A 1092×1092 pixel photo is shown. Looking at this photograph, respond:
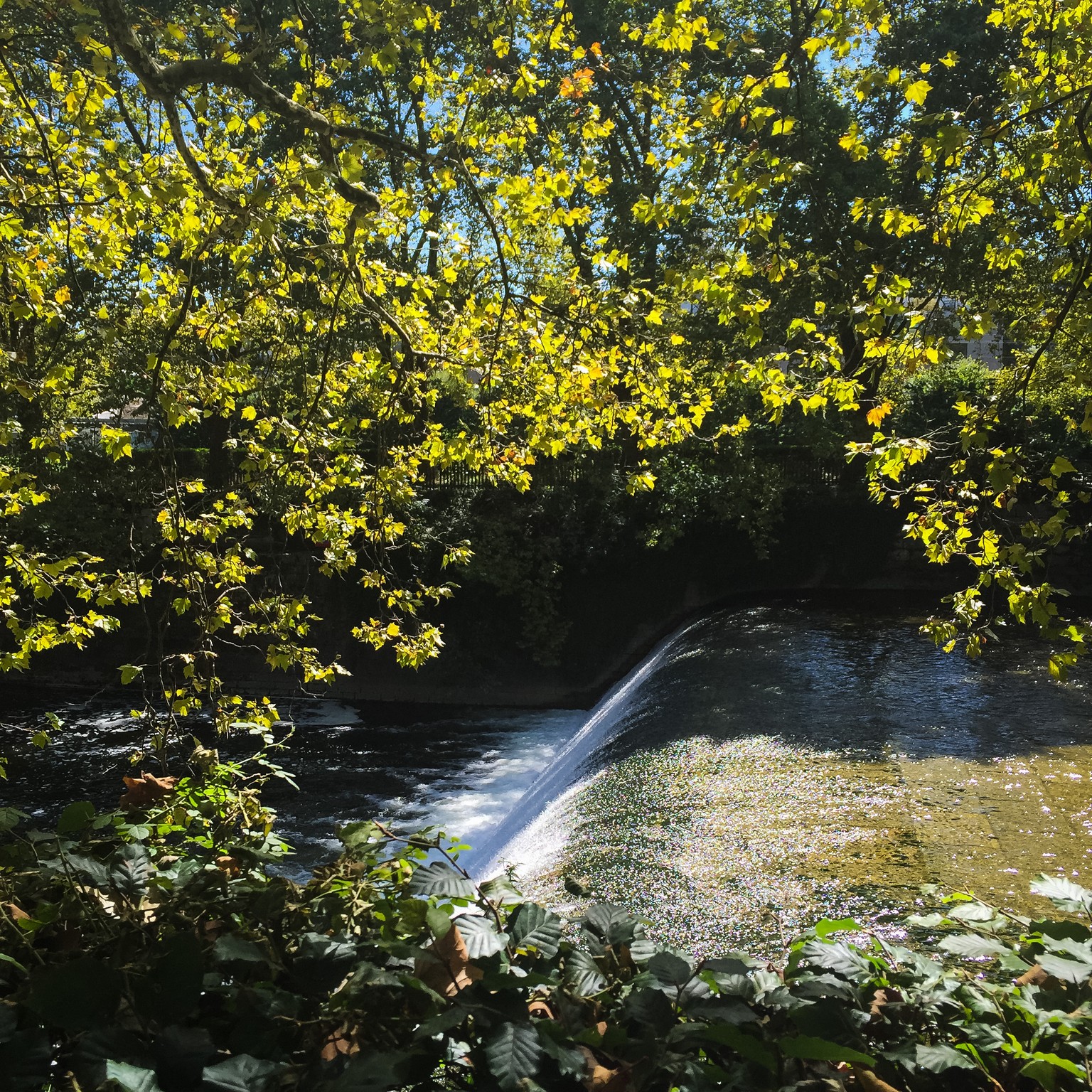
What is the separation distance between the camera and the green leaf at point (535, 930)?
1.55 m

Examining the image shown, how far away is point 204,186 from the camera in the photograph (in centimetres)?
333

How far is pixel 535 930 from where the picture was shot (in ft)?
5.18

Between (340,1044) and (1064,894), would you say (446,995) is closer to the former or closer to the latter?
(340,1044)

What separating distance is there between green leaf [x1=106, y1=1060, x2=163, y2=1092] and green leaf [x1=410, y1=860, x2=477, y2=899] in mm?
492

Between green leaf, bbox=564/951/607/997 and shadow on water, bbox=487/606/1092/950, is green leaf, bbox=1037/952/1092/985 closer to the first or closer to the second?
green leaf, bbox=564/951/607/997

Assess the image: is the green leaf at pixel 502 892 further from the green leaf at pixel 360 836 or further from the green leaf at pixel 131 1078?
the green leaf at pixel 131 1078

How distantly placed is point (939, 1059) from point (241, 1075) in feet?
3.21

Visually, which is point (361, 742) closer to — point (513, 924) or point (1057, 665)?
point (1057, 665)

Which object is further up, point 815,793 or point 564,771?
point 815,793

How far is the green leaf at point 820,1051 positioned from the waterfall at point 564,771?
5.55 m

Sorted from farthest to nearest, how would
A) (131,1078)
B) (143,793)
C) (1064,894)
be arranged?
(143,793), (1064,894), (131,1078)

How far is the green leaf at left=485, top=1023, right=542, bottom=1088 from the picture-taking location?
127 centimetres

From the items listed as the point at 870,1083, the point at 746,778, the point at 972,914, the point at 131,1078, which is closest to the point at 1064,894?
the point at 972,914

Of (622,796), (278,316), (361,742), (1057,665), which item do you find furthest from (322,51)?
(1057,665)
